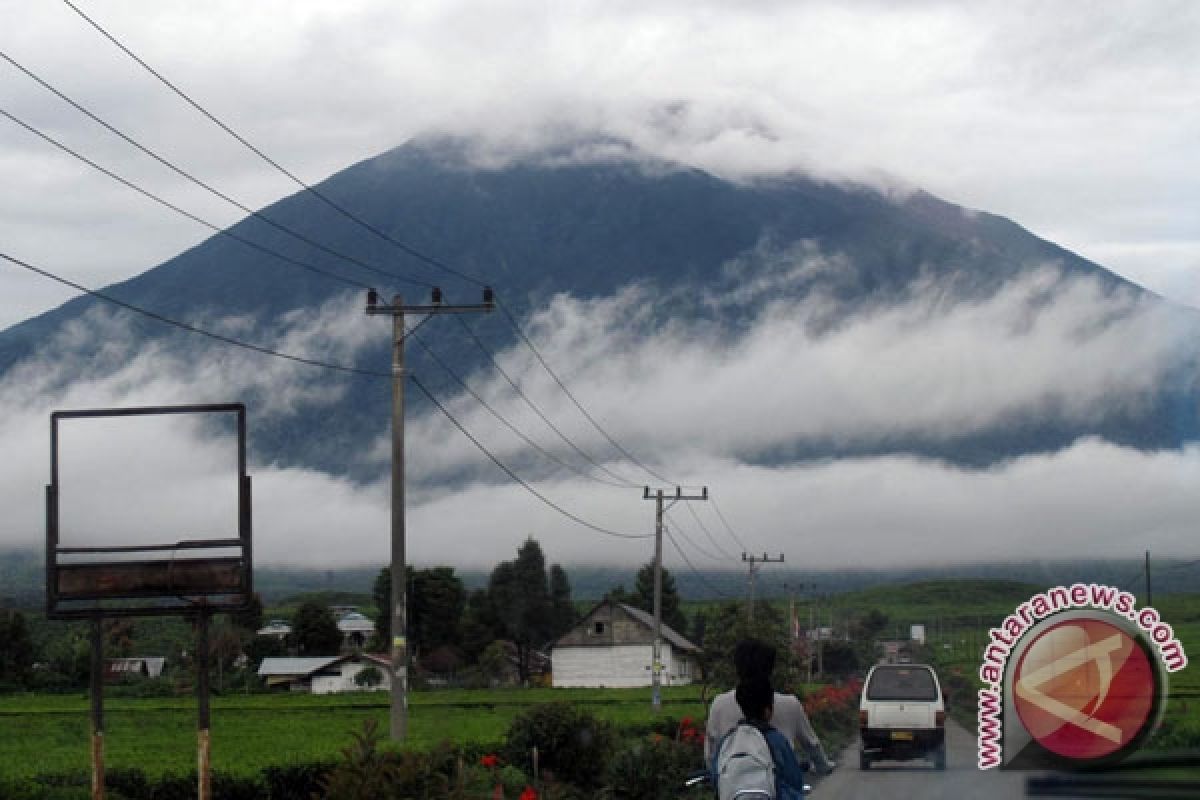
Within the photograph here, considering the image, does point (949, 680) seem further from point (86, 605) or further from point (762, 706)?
point (762, 706)

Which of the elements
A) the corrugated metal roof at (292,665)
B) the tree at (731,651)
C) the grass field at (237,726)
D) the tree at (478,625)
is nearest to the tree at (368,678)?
the corrugated metal roof at (292,665)

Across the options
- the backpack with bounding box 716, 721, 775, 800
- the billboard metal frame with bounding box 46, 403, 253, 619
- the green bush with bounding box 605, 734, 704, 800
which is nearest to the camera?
the backpack with bounding box 716, 721, 775, 800

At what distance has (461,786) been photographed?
1603 cm

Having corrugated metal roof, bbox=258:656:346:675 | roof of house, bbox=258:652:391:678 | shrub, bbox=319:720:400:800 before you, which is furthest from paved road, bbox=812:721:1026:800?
corrugated metal roof, bbox=258:656:346:675

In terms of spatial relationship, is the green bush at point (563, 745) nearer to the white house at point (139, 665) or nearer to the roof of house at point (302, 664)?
the roof of house at point (302, 664)

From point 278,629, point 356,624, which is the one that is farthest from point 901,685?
point 356,624

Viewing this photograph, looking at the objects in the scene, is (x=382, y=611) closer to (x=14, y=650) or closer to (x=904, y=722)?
(x=14, y=650)

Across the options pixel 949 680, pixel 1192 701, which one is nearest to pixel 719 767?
pixel 1192 701

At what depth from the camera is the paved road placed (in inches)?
896

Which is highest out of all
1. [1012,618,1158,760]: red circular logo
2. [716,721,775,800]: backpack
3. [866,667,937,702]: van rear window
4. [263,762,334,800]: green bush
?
[1012,618,1158,760]: red circular logo

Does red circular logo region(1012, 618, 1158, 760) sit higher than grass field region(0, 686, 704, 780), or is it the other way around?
red circular logo region(1012, 618, 1158, 760)

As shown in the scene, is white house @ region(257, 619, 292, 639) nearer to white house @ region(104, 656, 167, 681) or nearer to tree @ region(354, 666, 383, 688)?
white house @ region(104, 656, 167, 681)

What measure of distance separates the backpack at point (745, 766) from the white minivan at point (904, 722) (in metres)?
23.7

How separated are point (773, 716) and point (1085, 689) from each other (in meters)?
3.42
